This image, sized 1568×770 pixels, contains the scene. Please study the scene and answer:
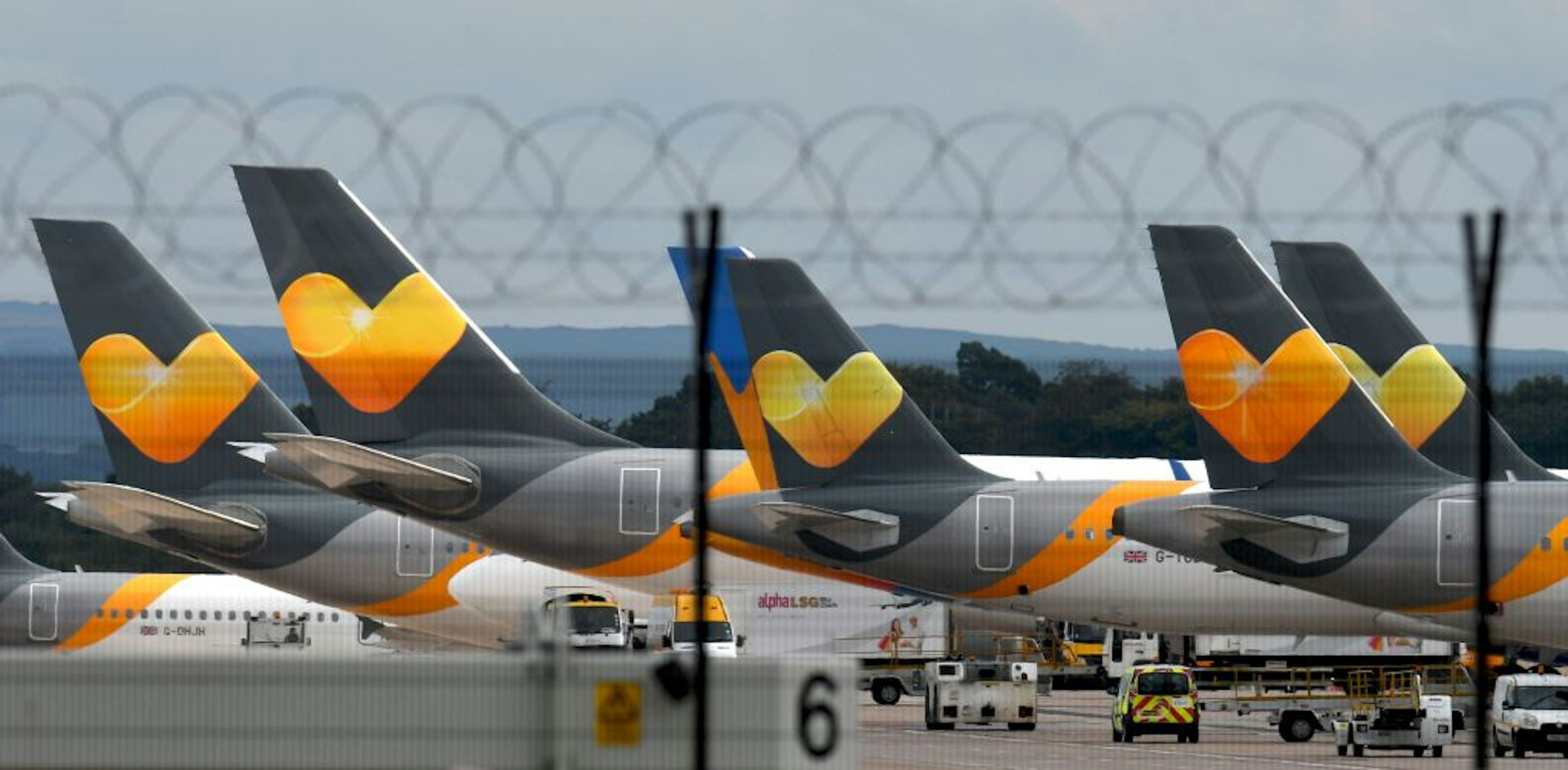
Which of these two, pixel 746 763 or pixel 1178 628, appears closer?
pixel 746 763

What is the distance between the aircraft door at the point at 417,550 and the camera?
5094 centimetres

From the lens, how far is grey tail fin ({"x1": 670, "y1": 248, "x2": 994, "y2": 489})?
43281mm

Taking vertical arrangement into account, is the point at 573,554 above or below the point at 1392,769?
above

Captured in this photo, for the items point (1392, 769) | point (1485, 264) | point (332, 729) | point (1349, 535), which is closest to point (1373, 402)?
point (1349, 535)

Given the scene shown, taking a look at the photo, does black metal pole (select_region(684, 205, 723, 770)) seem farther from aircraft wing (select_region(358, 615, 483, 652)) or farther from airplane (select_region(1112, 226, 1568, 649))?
aircraft wing (select_region(358, 615, 483, 652))

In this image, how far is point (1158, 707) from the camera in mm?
43250

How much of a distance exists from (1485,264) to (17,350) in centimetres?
1402

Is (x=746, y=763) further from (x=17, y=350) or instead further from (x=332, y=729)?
(x=17, y=350)

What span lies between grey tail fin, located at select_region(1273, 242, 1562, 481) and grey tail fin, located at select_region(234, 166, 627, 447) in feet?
48.2

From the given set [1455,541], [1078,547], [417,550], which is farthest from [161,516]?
[1455,541]

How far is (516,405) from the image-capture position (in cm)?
4266

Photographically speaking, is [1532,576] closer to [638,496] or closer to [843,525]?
[843,525]

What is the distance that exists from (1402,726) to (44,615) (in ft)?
118

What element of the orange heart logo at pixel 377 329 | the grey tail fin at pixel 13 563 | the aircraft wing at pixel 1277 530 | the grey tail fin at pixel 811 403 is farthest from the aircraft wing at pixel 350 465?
the grey tail fin at pixel 13 563
